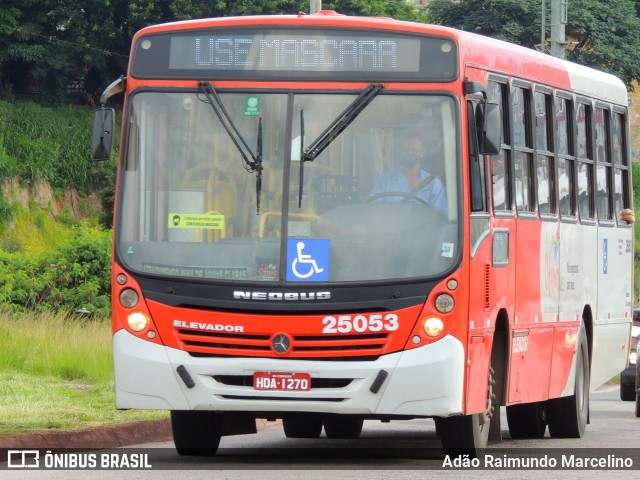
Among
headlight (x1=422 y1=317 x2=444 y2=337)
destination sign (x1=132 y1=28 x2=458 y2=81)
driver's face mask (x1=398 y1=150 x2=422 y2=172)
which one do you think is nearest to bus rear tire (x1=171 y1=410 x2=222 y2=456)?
headlight (x1=422 y1=317 x2=444 y2=337)

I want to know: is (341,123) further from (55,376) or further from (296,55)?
(55,376)

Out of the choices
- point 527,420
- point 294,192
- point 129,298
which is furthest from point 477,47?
point 527,420

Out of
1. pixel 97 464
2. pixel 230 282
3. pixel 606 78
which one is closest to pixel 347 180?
pixel 230 282

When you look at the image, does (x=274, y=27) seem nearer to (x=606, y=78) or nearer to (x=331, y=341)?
(x=331, y=341)

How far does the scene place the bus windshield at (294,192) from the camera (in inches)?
456

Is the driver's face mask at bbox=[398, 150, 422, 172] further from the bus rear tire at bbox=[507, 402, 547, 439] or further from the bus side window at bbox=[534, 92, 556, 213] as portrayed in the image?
the bus rear tire at bbox=[507, 402, 547, 439]

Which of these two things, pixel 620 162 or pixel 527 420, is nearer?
pixel 527 420

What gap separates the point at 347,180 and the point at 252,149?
2.30 feet

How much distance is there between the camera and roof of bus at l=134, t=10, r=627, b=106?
11.9 m

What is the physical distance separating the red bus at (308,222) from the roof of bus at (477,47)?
25 millimetres

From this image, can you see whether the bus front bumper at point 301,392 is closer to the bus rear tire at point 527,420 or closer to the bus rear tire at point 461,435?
the bus rear tire at point 461,435

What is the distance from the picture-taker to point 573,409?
16.0 meters

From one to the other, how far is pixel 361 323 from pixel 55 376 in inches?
340

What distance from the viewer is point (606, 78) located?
17.0m
